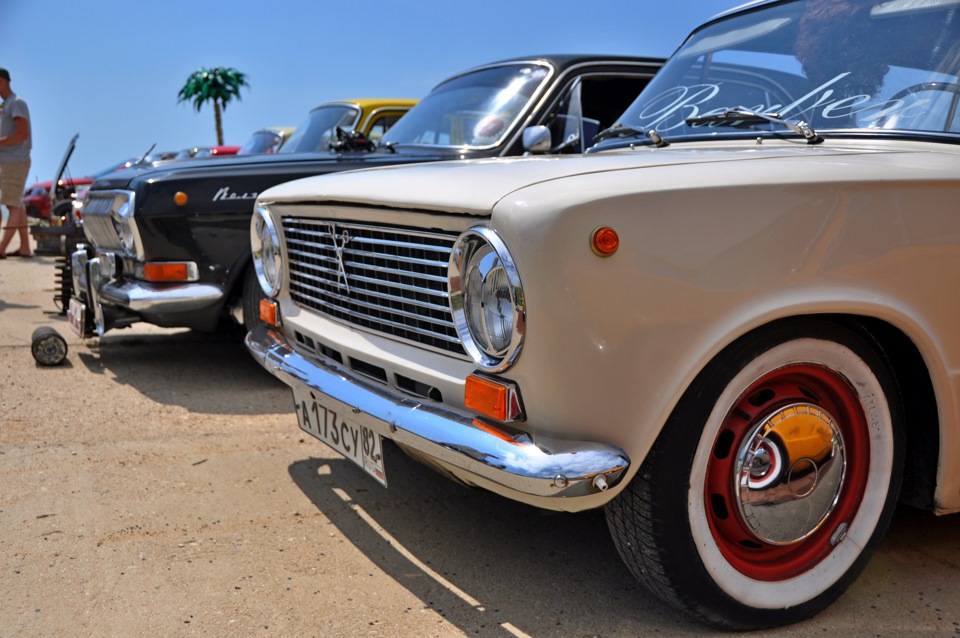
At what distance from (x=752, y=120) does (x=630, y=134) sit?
1.69ft

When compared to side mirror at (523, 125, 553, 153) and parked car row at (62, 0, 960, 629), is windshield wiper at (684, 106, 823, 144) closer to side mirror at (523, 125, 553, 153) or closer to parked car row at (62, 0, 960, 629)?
parked car row at (62, 0, 960, 629)

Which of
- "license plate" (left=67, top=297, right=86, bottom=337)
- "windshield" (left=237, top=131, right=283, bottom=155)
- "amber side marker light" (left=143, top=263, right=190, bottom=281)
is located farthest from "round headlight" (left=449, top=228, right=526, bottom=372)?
"windshield" (left=237, top=131, right=283, bottom=155)

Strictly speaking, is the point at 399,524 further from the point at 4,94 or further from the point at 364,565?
the point at 4,94

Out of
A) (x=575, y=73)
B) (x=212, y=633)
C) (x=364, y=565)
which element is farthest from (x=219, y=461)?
(x=575, y=73)

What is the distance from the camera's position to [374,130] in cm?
670

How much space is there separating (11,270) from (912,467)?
9.24 meters

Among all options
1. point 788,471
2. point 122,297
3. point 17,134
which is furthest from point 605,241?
point 17,134

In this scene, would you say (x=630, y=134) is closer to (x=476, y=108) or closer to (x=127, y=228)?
(x=476, y=108)

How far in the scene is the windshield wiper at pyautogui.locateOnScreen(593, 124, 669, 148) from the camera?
3.15 metres

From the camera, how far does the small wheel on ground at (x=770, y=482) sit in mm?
2170

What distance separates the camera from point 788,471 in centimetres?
235

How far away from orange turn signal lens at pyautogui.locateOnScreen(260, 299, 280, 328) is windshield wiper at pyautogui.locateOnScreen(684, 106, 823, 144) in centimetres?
159

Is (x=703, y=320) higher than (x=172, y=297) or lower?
higher

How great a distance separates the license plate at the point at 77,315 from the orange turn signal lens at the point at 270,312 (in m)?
2.13
